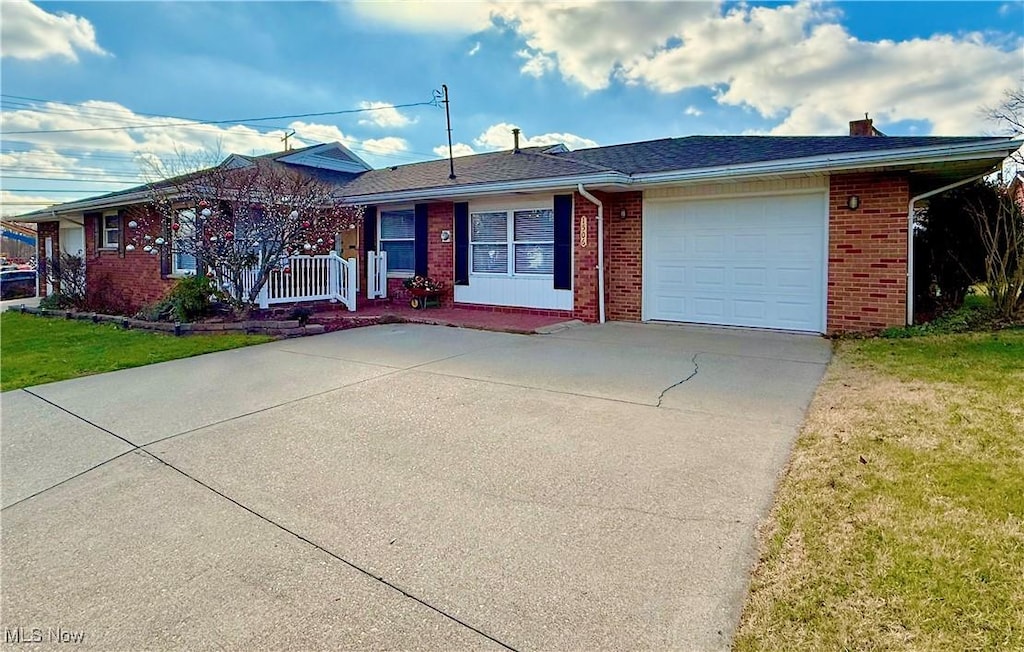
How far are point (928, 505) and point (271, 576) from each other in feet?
10.4

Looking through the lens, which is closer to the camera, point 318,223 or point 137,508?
point 137,508

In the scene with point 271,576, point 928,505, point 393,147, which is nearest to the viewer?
point 271,576

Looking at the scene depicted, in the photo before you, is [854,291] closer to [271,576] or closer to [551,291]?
[551,291]

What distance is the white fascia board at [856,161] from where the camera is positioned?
22.2ft

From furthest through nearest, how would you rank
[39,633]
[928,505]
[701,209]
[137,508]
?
[701,209] < [137,508] < [928,505] < [39,633]

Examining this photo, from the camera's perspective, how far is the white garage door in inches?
340

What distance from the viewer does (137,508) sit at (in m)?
3.23

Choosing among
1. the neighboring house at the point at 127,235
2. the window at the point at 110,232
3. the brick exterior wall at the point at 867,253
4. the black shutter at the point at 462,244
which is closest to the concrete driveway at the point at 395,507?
the brick exterior wall at the point at 867,253

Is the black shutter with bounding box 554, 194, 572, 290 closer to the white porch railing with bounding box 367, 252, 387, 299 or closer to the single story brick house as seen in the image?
the single story brick house

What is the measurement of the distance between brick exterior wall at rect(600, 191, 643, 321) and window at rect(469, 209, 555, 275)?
1.08 meters

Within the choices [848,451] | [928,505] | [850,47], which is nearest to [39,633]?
[928,505]

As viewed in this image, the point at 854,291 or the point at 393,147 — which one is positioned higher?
the point at 393,147

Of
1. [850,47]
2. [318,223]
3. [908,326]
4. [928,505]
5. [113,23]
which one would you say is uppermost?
[113,23]

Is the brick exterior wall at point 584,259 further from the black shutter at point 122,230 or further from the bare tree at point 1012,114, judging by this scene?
the black shutter at point 122,230
